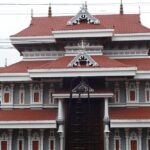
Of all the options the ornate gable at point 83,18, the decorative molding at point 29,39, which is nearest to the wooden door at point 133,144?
the ornate gable at point 83,18

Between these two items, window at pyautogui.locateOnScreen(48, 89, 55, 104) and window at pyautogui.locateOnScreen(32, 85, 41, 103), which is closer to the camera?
window at pyautogui.locateOnScreen(48, 89, 55, 104)

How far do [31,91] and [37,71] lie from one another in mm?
2428

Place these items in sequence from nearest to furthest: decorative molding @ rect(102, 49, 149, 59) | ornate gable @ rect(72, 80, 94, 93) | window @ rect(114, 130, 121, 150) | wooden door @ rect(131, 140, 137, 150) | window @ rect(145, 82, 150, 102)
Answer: ornate gable @ rect(72, 80, 94, 93) → wooden door @ rect(131, 140, 137, 150) → window @ rect(114, 130, 121, 150) → window @ rect(145, 82, 150, 102) → decorative molding @ rect(102, 49, 149, 59)

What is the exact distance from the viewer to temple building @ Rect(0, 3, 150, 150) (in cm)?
2581

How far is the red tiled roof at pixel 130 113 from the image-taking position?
83.6 ft

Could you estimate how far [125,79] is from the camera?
2719 cm

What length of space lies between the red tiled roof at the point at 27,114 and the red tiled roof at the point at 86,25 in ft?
16.7

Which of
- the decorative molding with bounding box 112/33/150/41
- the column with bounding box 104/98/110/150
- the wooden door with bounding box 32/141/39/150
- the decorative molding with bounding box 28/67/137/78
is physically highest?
the decorative molding with bounding box 112/33/150/41

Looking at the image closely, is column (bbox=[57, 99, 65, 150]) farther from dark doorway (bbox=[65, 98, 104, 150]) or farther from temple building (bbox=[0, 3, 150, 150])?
dark doorway (bbox=[65, 98, 104, 150])

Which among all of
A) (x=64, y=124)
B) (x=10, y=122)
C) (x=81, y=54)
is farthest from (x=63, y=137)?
(x=81, y=54)

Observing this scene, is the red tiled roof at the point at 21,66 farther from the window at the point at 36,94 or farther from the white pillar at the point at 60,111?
the white pillar at the point at 60,111

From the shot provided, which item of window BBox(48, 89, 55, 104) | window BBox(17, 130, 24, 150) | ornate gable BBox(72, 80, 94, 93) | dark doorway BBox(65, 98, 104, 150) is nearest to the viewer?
ornate gable BBox(72, 80, 94, 93)

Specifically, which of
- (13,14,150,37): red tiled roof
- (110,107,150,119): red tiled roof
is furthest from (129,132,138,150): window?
(13,14,150,37): red tiled roof

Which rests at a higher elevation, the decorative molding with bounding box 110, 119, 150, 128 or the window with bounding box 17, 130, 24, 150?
the decorative molding with bounding box 110, 119, 150, 128
